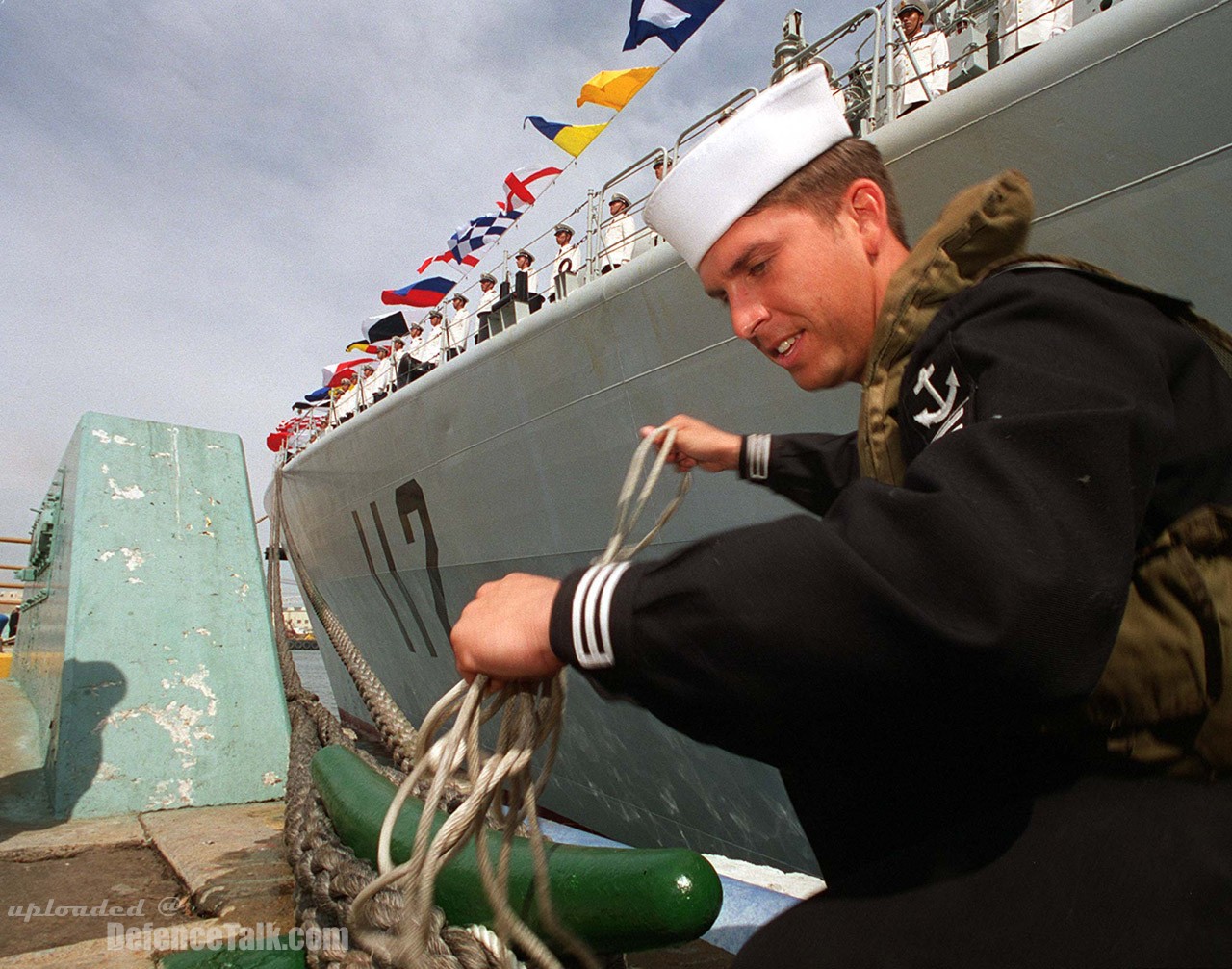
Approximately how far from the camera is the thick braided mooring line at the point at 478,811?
0.85 metres

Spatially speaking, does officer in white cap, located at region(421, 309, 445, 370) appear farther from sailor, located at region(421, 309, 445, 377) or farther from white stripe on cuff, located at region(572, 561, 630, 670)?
white stripe on cuff, located at region(572, 561, 630, 670)

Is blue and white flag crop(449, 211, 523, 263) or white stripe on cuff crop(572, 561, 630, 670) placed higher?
blue and white flag crop(449, 211, 523, 263)

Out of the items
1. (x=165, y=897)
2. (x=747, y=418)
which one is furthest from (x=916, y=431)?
(x=747, y=418)

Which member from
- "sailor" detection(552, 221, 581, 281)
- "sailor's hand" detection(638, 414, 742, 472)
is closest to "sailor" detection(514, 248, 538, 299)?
"sailor" detection(552, 221, 581, 281)

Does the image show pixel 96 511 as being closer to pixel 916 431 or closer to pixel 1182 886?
pixel 916 431

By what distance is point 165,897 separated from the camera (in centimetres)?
180

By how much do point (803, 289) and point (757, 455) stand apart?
1.63 feet

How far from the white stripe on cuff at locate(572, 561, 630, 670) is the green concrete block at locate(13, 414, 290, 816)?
8.61 feet

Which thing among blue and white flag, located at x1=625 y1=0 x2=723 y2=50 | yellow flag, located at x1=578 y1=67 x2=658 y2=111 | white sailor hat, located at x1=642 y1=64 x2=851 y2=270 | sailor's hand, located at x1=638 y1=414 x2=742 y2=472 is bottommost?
sailor's hand, located at x1=638 y1=414 x2=742 y2=472

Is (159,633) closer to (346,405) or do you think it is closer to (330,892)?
(330,892)

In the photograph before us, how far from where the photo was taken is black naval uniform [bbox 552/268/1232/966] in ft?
2.05

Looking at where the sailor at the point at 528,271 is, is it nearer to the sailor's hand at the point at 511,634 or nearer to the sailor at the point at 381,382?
the sailor at the point at 381,382

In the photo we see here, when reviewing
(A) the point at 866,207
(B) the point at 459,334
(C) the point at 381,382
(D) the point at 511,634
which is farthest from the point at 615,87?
(D) the point at 511,634

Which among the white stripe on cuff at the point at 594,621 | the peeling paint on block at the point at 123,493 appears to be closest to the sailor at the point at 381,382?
the peeling paint on block at the point at 123,493
